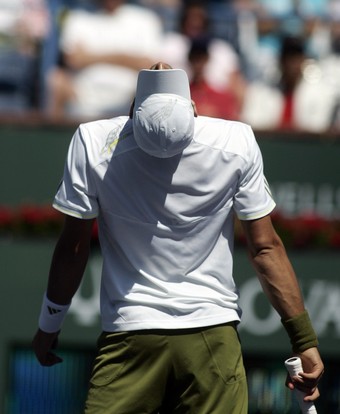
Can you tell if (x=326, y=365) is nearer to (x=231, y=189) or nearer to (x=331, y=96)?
(x=331, y=96)

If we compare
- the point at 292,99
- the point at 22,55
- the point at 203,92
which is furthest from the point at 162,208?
the point at 22,55

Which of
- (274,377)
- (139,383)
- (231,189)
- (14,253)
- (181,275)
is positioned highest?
(231,189)

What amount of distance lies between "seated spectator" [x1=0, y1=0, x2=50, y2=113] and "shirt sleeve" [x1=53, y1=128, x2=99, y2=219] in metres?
5.26

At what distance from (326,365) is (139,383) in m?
4.05

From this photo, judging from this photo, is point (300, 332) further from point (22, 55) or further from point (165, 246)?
point (22, 55)

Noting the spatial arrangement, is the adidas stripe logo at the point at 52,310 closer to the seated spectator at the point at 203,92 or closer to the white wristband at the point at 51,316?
the white wristband at the point at 51,316

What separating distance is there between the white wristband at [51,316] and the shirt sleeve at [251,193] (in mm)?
697

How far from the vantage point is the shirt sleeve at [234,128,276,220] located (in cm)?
345

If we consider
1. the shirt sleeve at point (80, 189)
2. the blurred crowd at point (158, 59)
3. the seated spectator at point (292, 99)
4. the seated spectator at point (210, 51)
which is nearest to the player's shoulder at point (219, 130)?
the shirt sleeve at point (80, 189)

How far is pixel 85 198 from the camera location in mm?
3408

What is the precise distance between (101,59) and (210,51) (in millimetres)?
919

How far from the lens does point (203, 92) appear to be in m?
8.04

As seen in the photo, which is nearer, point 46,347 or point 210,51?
point 46,347

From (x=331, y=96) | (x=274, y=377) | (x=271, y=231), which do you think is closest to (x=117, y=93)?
(x=331, y=96)
